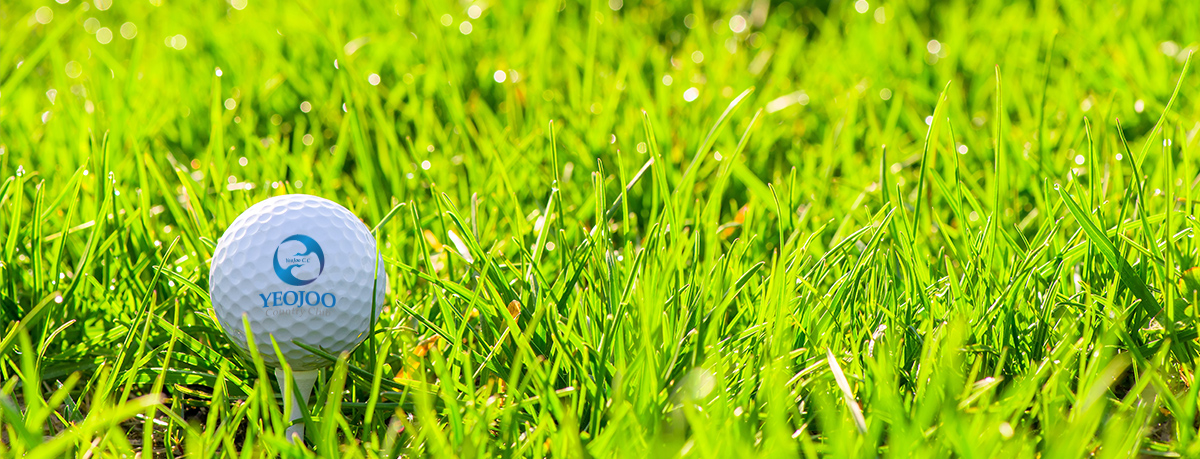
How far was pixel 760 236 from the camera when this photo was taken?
1706mm

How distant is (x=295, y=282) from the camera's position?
1216 mm

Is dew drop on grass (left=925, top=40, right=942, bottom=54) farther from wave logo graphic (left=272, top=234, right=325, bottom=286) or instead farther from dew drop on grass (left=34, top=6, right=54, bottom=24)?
dew drop on grass (left=34, top=6, right=54, bottom=24)

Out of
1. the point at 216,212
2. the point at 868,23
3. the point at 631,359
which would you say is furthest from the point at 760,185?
the point at 868,23

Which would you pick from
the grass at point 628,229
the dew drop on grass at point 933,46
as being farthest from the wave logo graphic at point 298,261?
the dew drop on grass at point 933,46

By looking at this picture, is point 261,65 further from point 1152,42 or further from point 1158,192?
point 1152,42

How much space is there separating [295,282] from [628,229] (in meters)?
0.52

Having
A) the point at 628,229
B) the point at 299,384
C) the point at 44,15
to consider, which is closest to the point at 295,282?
the point at 299,384

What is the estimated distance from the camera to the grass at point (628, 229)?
3.76 feet

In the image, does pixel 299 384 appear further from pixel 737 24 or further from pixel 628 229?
pixel 737 24

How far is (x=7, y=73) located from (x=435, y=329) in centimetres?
209

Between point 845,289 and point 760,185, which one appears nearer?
point 845,289

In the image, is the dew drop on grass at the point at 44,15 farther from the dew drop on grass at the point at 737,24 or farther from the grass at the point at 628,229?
the dew drop on grass at the point at 737,24

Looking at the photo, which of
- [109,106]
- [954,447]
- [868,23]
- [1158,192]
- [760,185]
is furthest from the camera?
[868,23]

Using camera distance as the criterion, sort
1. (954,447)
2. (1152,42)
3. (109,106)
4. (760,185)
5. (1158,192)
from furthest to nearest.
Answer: (1152,42) → (109,106) → (760,185) → (1158,192) → (954,447)
